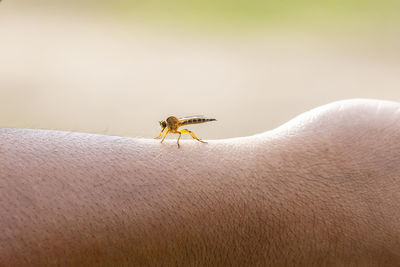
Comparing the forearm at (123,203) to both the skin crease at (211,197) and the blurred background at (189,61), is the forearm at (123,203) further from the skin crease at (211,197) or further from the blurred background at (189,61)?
the blurred background at (189,61)

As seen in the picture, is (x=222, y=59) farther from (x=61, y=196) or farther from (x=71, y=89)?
(x=61, y=196)

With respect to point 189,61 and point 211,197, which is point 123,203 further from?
point 189,61

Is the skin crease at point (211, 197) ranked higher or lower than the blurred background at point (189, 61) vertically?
lower

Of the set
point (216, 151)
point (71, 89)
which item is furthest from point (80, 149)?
point (71, 89)

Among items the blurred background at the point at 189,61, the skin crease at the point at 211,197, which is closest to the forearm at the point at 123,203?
the skin crease at the point at 211,197

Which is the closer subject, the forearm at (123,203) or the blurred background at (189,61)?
the forearm at (123,203)

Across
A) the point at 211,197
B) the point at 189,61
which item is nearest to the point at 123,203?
the point at 211,197
